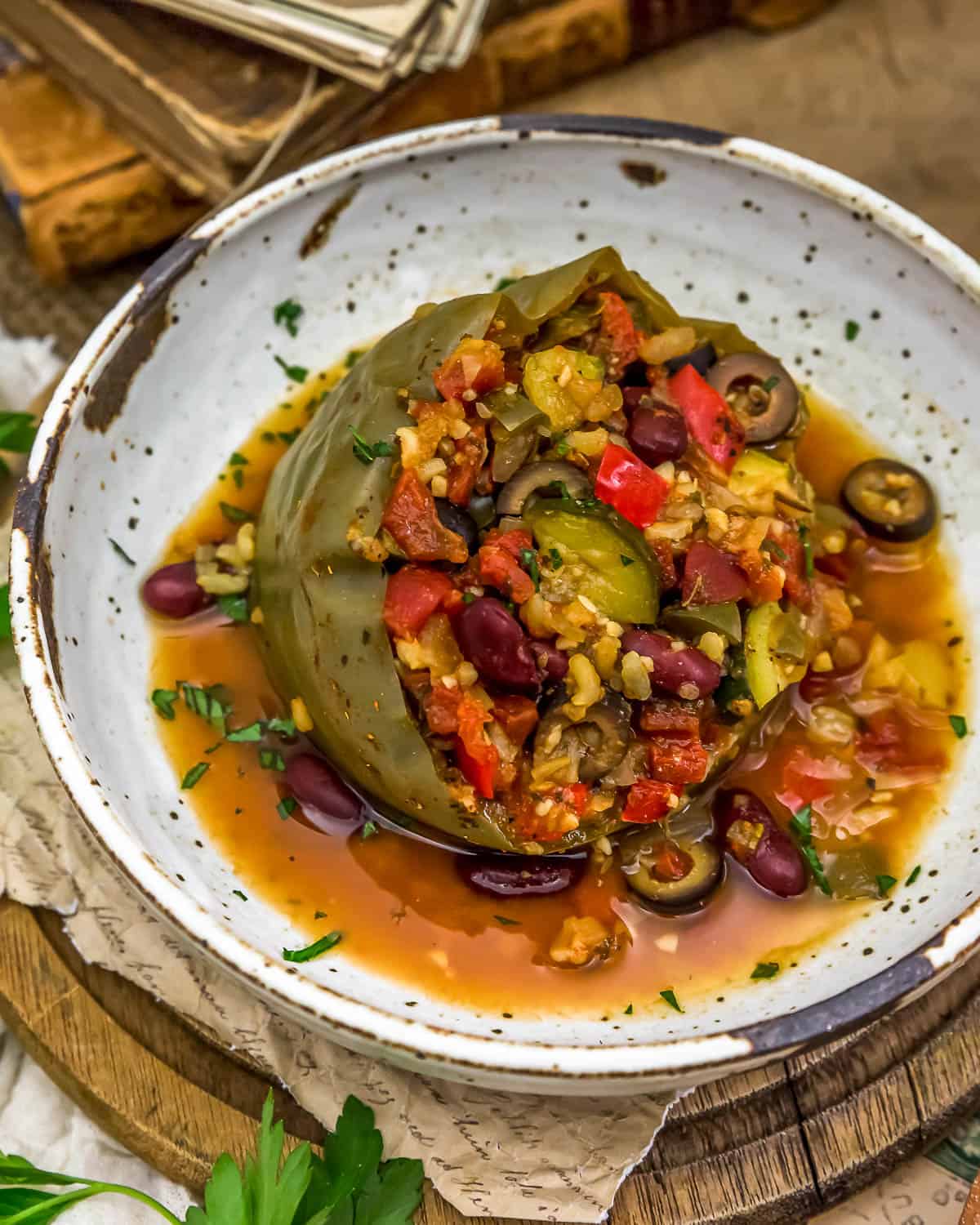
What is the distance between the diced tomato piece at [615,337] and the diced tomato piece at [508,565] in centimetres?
61

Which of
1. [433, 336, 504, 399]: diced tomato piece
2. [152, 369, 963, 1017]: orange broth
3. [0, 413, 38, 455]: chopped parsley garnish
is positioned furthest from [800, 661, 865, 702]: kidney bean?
[0, 413, 38, 455]: chopped parsley garnish

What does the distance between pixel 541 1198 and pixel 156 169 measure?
4032 millimetres

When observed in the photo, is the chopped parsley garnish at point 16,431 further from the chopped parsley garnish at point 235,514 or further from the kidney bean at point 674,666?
the kidney bean at point 674,666

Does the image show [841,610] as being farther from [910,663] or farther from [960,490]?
[960,490]

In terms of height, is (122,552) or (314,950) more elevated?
(122,552)

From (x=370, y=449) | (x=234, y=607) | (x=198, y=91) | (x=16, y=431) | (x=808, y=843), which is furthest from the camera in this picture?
(x=198, y=91)

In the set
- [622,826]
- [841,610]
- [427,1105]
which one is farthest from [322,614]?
[841,610]

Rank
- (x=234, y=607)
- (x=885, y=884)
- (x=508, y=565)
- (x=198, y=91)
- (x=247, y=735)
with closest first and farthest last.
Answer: (x=508, y=565) < (x=885, y=884) < (x=247, y=735) < (x=234, y=607) < (x=198, y=91)

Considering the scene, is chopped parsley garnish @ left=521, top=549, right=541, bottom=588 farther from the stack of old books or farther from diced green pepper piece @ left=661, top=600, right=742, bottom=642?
the stack of old books

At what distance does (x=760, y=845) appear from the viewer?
3420 millimetres

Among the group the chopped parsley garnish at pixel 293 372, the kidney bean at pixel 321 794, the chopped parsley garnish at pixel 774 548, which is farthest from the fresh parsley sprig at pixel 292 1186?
the chopped parsley garnish at pixel 293 372

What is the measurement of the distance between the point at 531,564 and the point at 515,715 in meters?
0.38

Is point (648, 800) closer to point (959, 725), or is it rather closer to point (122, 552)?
point (959, 725)

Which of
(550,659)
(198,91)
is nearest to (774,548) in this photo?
(550,659)
